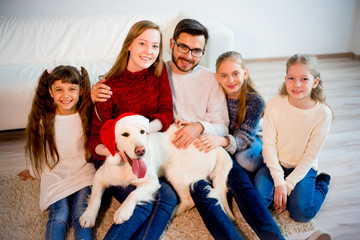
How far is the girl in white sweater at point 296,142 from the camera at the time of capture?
4.79 ft

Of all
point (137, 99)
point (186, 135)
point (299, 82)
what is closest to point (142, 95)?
point (137, 99)

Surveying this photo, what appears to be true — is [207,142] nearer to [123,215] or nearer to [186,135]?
[186,135]

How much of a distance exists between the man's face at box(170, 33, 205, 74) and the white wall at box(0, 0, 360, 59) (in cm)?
181

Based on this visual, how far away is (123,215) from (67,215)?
33 cm

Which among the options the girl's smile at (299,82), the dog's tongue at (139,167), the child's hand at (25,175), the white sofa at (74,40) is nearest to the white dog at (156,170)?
the dog's tongue at (139,167)

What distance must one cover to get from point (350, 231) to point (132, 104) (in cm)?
124

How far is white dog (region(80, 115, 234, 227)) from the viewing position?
4.21 feet

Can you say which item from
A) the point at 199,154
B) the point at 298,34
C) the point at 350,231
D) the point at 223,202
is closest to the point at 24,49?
the point at 199,154

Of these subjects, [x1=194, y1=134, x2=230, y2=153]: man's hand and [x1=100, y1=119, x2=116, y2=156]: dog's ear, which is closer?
[x1=100, y1=119, x2=116, y2=156]: dog's ear

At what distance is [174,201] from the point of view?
4.69 ft

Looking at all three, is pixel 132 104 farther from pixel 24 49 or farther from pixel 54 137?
pixel 24 49

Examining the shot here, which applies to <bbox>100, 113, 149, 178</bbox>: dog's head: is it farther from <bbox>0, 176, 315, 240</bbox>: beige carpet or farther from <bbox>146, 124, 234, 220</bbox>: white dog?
<bbox>0, 176, 315, 240</bbox>: beige carpet

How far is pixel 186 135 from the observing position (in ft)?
5.06

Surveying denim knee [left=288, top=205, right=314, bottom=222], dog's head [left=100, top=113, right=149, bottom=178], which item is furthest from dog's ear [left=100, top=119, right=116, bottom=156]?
denim knee [left=288, top=205, right=314, bottom=222]
